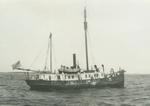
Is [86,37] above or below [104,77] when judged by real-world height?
above

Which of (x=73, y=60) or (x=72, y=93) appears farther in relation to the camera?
(x=73, y=60)

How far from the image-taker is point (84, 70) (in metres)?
65.4

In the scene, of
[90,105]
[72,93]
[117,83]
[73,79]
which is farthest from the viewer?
[117,83]

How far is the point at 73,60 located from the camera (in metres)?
65.0

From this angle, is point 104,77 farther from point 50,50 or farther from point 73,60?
point 50,50

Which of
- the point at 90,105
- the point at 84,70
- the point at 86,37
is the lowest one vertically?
the point at 90,105

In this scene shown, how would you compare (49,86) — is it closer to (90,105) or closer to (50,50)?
(50,50)

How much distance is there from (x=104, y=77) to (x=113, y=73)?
89.4 inches

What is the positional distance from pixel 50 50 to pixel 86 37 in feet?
24.5

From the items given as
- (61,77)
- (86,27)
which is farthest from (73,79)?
(86,27)

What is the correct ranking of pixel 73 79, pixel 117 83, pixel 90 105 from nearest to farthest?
pixel 90 105
pixel 73 79
pixel 117 83

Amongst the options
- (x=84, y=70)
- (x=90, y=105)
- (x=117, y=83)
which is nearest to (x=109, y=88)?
(x=117, y=83)

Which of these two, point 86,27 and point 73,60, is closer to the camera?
point 73,60

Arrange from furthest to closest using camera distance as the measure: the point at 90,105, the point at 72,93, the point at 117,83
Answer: the point at 117,83 → the point at 72,93 → the point at 90,105
